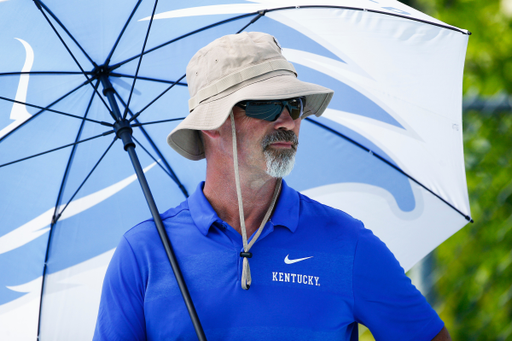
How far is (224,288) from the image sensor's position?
68.5 inches

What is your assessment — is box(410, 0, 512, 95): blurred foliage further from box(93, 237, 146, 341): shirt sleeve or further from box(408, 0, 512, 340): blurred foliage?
box(93, 237, 146, 341): shirt sleeve

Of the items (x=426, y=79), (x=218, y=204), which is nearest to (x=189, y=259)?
(x=218, y=204)

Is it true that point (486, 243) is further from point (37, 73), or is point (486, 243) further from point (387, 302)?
point (37, 73)

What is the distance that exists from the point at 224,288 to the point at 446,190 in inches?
47.6

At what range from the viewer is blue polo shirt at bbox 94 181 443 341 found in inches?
67.8

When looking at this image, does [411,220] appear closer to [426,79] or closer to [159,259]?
[426,79]

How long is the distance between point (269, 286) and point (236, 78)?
0.70 metres

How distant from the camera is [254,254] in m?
1.80

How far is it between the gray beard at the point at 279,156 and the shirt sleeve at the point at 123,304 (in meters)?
0.56

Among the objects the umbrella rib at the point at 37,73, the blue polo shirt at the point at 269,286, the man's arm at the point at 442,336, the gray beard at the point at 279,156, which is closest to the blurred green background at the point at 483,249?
the man's arm at the point at 442,336

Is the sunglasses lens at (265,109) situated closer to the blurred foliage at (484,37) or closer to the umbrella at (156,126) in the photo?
the umbrella at (156,126)

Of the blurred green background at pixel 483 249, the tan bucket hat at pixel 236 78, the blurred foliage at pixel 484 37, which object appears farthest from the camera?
the blurred foliage at pixel 484 37

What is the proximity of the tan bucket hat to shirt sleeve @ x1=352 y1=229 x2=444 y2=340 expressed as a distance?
0.61 meters

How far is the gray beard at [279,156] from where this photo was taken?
1.81 metres
